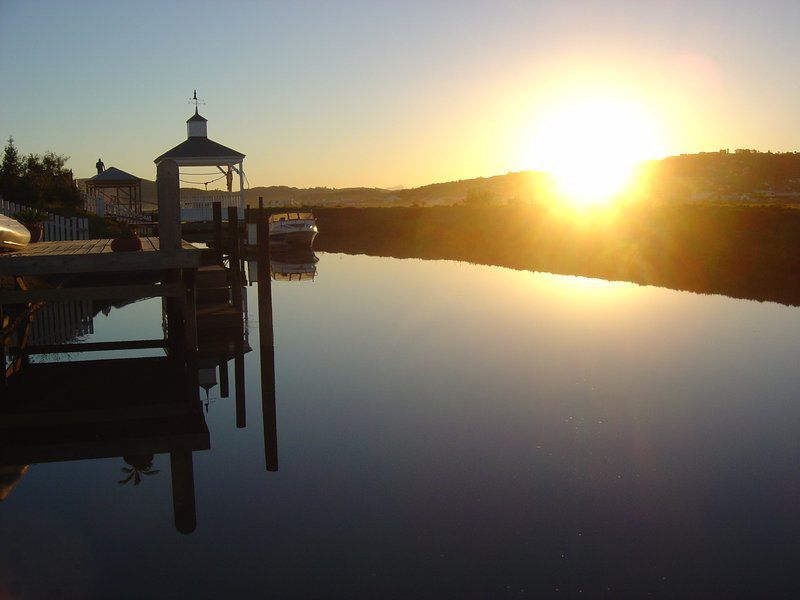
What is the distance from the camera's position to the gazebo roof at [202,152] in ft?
128

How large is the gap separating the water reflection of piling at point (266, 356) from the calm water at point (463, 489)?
0.20 m

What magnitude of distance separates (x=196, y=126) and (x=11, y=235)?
3480 centimetres

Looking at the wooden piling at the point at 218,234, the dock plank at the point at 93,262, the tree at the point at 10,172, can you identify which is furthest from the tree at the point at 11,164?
the dock plank at the point at 93,262

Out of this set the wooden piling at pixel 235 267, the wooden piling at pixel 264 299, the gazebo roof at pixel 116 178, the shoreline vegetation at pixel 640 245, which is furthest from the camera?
the gazebo roof at pixel 116 178

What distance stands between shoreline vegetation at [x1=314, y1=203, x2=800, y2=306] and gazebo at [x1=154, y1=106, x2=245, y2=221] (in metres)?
12.4

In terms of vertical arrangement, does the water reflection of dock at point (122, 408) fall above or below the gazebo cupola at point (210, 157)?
below

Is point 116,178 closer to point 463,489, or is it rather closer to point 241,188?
point 241,188

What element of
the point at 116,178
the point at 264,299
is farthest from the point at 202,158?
the point at 264,299

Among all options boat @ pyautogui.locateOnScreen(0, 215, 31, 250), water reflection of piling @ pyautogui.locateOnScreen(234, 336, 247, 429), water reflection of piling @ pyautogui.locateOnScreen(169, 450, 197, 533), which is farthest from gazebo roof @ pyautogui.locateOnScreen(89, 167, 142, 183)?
water reflection of piling @ pyautogui.locateOnScreen(169, 450, 197, 533)

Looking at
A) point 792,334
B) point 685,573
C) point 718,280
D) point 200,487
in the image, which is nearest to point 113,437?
point 200,487

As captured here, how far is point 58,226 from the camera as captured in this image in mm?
24562

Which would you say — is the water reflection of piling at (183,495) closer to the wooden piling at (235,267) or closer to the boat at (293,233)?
the wooden piling at (235,267)

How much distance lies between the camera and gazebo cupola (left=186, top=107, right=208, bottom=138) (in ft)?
147

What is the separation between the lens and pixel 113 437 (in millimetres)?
10203
